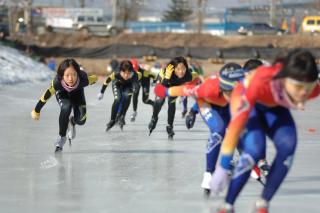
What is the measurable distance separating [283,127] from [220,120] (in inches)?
54.8

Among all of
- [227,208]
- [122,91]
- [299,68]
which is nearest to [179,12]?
[122,91]

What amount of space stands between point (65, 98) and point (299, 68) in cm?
483

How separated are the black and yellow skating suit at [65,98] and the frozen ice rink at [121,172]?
432 millimetres

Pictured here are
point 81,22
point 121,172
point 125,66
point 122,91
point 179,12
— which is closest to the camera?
point 121,172

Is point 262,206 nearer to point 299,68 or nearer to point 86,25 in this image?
point 299,68

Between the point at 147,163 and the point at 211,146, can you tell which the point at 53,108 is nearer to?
the point at 147,163

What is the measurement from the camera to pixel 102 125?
1346 cm

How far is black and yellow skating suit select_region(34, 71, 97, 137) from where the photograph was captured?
9.04m

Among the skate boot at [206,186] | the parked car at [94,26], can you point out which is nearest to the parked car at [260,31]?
the parked car at [94,26]

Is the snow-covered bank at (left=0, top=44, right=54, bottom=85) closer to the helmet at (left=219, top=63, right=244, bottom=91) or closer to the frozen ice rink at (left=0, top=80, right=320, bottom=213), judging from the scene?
the frozen ice rink at (left=0, top=80, right=320, bottom=213)

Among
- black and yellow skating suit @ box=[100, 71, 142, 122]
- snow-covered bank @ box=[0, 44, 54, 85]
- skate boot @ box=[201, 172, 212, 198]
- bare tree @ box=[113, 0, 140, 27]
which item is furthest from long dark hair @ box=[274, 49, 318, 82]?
bare tree @ box=[113, 0, 140, 27]

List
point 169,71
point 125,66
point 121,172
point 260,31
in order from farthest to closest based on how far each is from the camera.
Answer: point 260,31, point 125,66, point 169,71, point 121,172

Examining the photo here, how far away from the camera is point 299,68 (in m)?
4.86

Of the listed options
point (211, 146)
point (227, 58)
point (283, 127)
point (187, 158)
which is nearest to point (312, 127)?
point (187, 158)
